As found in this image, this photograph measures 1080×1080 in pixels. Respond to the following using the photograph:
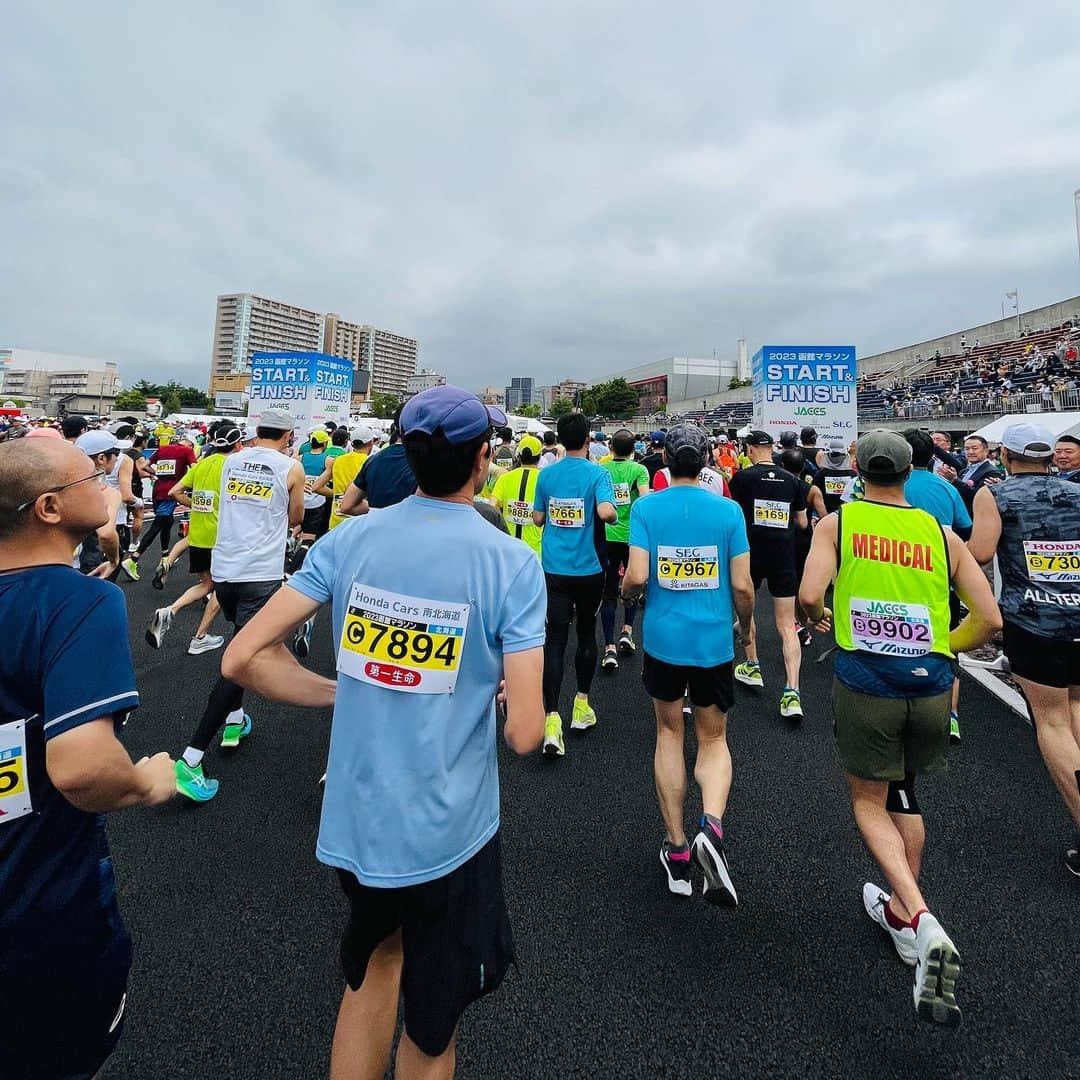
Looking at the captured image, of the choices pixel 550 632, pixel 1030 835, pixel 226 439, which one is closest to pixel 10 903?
pixel 550 632

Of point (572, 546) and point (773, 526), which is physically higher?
point (773, 526)

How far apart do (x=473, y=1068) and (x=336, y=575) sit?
5.06ft

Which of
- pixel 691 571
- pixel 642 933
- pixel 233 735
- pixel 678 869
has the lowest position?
pixel 642 933

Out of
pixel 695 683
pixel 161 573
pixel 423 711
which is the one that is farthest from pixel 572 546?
pixel 161 573

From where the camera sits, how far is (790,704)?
12.7 ft

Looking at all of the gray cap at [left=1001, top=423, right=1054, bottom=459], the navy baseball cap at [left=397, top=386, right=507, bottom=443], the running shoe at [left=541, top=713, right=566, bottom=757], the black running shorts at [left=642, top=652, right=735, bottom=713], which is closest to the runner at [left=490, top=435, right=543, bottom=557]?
the running shoe at [left=541, top=713, right=566, bottom=757]

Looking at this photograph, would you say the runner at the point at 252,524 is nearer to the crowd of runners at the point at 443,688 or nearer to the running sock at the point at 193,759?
the running sock at the point at 193,759

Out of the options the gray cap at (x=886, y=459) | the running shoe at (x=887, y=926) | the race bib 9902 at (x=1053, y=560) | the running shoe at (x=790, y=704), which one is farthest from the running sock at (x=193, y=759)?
the race bib 9902 at (x=1053, y=560)

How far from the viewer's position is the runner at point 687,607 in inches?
99.0

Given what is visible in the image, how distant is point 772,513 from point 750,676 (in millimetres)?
1369

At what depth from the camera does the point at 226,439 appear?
4.75m

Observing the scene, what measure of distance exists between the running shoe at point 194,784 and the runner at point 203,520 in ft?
6.05

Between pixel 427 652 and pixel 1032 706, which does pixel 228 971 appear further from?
pixel 1032 706

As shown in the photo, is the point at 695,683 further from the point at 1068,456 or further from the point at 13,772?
the point at 1068,456
